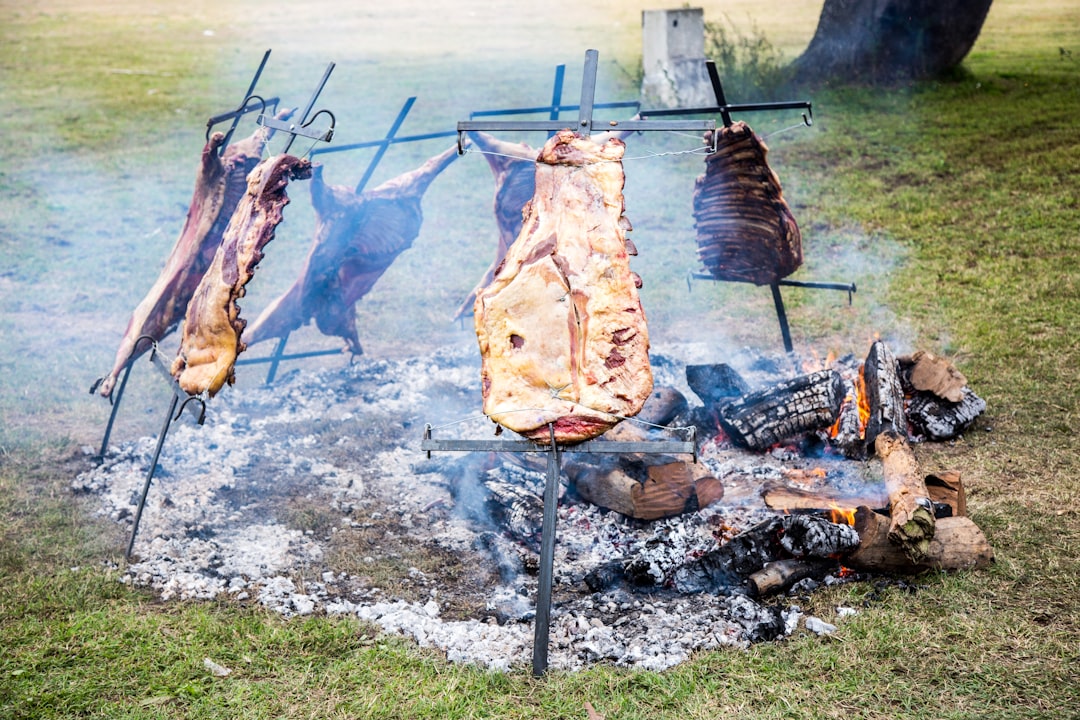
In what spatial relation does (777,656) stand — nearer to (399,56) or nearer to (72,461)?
(72,461)

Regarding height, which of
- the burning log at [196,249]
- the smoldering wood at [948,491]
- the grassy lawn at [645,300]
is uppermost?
the burning log at [196,249]

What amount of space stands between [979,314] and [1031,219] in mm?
3071

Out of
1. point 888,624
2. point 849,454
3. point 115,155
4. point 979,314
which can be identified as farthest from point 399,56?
point 888,624

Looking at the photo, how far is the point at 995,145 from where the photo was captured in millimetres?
12734

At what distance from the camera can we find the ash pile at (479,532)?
4.28 metres

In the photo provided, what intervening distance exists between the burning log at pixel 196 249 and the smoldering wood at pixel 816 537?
3526 mm

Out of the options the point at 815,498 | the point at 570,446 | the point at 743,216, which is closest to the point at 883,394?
the point at 815,498

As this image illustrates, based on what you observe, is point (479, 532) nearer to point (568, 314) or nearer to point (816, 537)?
point (568, 314)

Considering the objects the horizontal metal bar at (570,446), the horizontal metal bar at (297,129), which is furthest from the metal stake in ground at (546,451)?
the horizontal metal bar at (297,129)

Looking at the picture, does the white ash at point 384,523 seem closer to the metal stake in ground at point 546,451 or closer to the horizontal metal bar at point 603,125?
the metal stake in ground at point 546,451

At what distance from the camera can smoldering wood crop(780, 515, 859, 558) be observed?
441cm

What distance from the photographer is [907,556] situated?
4.42 metres

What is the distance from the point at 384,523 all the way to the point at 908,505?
2.81 metres

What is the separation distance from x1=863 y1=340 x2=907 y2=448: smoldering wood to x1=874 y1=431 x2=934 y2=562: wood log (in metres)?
0.40
